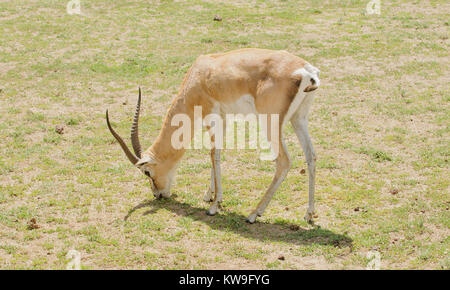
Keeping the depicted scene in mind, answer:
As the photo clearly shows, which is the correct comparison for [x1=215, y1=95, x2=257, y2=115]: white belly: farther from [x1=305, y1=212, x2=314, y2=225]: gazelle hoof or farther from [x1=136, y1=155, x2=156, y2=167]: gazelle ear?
[x1=305, y1=212, x2=314, y2=225]: gazelle hoof

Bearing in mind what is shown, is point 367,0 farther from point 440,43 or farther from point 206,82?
point 206,82

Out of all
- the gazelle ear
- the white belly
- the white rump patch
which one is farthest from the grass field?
the white rump patch

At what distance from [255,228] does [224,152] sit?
277cm

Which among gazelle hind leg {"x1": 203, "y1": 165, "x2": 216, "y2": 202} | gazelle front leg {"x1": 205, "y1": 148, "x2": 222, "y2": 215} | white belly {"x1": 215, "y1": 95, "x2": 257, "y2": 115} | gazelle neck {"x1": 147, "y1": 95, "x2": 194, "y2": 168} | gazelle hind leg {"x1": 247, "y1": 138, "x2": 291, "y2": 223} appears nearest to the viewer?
gazelle hind leg {"x1": 247, "y1": 138, "x2": 291, "y2": 223}

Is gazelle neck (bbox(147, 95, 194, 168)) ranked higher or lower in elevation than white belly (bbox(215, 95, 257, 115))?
lower

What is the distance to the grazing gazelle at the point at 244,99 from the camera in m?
7.62

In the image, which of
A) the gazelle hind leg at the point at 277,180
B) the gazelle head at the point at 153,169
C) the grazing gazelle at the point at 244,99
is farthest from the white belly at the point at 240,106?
the gazelle head at the point at 153,169

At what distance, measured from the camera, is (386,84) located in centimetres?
1312

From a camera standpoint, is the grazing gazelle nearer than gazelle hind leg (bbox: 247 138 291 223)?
Yes

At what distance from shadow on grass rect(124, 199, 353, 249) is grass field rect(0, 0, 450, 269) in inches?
1.1

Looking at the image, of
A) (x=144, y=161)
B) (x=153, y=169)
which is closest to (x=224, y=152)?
(x=153, y=169)

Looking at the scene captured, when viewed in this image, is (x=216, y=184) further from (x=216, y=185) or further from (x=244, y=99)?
(x=244, y=99)

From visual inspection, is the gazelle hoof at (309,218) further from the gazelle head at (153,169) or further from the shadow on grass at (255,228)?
the gazelle head at (153,169)

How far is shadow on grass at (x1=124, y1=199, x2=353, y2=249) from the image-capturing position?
746cm
